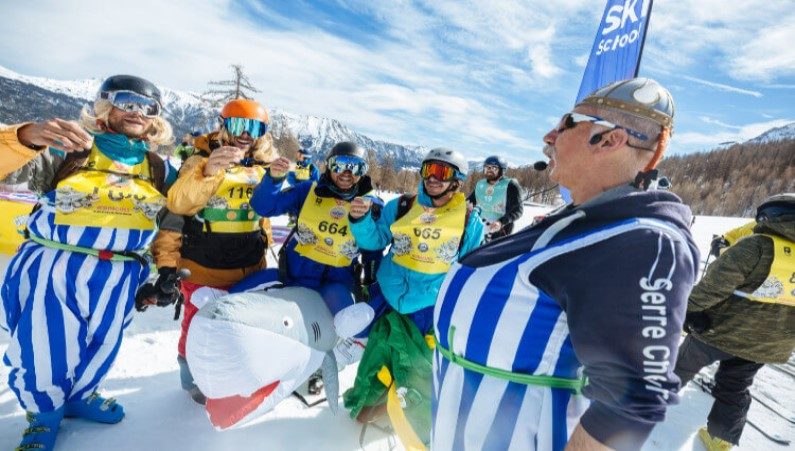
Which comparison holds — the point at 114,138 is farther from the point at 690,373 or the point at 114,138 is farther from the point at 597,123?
the point at 690,373

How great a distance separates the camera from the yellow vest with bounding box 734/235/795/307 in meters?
2.85

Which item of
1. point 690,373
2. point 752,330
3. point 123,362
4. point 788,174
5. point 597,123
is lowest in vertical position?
point 123,362

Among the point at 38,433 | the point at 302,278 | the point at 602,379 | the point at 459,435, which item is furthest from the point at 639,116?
the point at 38,433

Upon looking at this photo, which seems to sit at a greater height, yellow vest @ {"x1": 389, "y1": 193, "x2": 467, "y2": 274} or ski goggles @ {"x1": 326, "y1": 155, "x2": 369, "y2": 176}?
ski goggles @ {"x1": 326, "y1": 155, "x2": 369, "y2": 176}

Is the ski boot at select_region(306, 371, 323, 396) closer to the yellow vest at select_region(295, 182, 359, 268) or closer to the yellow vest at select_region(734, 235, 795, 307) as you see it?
the yellow vest at select_region(295, 182, 359, 268)

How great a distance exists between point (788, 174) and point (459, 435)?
5793 cm

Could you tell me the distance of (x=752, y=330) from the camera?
3086mm

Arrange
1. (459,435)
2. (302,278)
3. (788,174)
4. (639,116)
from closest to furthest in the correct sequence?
(639,116) → (459,435) → (302,278) → (788,174)

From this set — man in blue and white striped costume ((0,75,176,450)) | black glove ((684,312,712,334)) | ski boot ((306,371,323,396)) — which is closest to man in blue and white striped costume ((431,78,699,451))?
ski boot ((306,371,323,396))

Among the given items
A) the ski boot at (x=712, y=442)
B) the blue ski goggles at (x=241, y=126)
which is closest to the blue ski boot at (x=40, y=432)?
the blue ski goggles at (x=241, y=126)

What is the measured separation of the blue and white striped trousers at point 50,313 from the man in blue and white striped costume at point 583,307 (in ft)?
7.55

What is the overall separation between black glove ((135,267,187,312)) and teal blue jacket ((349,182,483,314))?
1414mm

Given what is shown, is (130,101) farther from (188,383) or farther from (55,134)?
(188,383)

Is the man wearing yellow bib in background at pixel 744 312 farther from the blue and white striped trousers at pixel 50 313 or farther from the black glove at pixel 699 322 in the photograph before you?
the blue and white striped trousers at pixel 50 313
